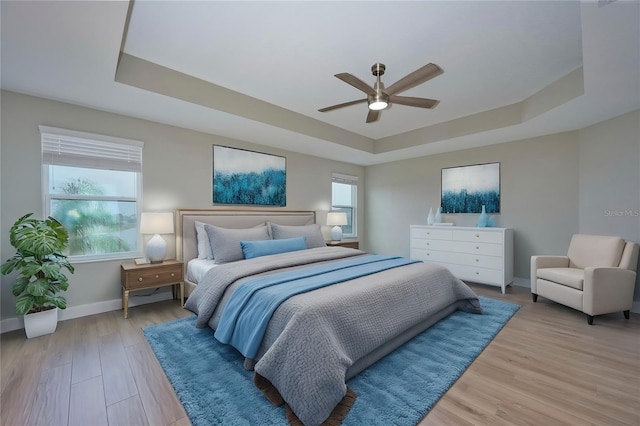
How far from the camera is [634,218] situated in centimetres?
327

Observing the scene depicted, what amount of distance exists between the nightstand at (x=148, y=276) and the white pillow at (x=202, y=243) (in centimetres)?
31

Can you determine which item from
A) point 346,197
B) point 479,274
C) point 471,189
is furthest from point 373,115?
point 346,197

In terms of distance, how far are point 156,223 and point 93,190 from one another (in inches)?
31.3

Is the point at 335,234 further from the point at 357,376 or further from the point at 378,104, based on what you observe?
the point at 357,376

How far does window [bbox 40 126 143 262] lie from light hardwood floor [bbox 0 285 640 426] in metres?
0.89

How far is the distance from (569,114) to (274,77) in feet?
11.5

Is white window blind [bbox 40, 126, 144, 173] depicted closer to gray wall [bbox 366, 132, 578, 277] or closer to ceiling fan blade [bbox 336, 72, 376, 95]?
ceiling fan blade [bbox 336, 72, 376, 95]

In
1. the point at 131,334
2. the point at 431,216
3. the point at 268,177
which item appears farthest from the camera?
the point at 431,216

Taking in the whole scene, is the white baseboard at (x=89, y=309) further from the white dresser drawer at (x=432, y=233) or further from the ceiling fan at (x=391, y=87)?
the white dresser drawer at (x=432, y=233)

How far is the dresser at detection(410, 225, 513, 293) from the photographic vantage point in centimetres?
410

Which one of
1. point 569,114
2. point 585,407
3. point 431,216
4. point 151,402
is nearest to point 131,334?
point 151,402

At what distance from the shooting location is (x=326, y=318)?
184 cm

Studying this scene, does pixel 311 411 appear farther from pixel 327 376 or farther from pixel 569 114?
pixel 569 114

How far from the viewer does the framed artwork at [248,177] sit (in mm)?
4199
